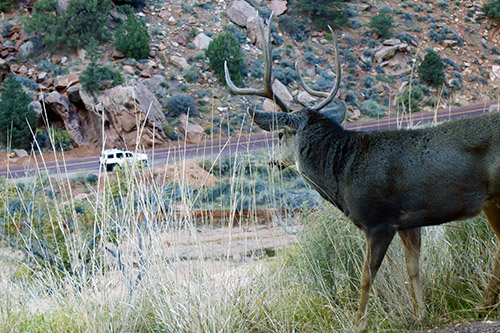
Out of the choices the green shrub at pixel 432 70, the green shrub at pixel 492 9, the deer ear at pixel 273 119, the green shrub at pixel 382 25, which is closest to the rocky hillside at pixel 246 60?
the green shrub at pixel 382 25

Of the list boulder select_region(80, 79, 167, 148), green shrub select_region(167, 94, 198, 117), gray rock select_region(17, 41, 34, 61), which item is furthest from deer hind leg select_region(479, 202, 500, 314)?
gray rock select_region(17, 41, 34, 61)

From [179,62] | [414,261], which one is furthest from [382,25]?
[414,261]

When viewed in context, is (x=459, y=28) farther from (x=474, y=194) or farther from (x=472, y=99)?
(x=474, y=194)

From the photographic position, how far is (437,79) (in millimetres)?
42031

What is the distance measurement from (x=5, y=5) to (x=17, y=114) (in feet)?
54.5

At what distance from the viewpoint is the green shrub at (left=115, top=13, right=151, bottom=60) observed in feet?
123

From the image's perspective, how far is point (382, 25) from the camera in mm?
47125

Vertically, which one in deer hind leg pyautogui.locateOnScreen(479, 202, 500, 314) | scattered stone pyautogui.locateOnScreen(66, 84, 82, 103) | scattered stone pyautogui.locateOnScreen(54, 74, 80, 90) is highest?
deer hind leg pyautogui.locateOnScreen(479, 202, 500, 314)

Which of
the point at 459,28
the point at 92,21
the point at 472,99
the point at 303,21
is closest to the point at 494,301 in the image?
the point at 92,21

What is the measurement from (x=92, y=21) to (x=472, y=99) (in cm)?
2829

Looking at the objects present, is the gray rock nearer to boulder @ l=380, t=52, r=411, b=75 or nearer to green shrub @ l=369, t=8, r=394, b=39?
boulder @ l=380, t=52, r=411, b=75

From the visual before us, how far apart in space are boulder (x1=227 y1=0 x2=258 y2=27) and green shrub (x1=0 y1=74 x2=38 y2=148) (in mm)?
19392

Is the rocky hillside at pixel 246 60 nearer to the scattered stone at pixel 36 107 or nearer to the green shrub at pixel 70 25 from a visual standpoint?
the scattered stone at pixel 36 107

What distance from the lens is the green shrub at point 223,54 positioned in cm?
3828
